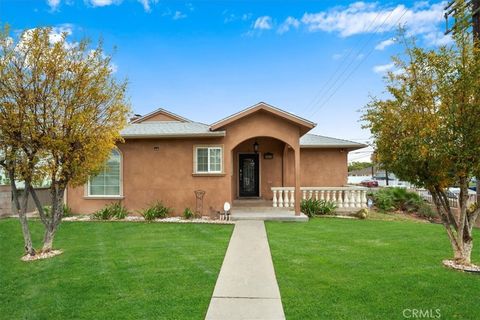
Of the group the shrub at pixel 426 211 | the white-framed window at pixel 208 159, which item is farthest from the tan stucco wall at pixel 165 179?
the shrub at pixel 426 211

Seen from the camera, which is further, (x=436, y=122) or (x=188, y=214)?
(x=188, y=214)

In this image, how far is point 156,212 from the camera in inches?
416

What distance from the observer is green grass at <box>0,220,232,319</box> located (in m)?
3.58

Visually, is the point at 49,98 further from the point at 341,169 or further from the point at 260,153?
the point at 341,169

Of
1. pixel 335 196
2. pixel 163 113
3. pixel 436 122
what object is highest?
pixel 163 113

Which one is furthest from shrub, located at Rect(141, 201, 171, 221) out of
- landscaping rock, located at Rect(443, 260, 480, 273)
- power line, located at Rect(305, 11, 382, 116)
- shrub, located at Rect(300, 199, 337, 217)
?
power line, located at Rect(305, 11, 382, 116)

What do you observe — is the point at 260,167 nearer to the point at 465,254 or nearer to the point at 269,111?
the point at 269,111

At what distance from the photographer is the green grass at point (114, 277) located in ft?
11.7

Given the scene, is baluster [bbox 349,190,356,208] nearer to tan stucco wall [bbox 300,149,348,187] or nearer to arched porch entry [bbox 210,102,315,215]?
tan stucco wall [bbox 300,149,348,187]

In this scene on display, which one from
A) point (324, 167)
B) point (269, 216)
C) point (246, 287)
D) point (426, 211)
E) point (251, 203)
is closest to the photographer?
point (246, 287)

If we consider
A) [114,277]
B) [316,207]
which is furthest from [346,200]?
[114,277]

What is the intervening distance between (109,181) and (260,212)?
640cm

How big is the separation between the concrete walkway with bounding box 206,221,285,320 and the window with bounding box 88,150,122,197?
6.69 m

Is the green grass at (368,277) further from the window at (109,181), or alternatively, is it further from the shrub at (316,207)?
the window at (109,181)
